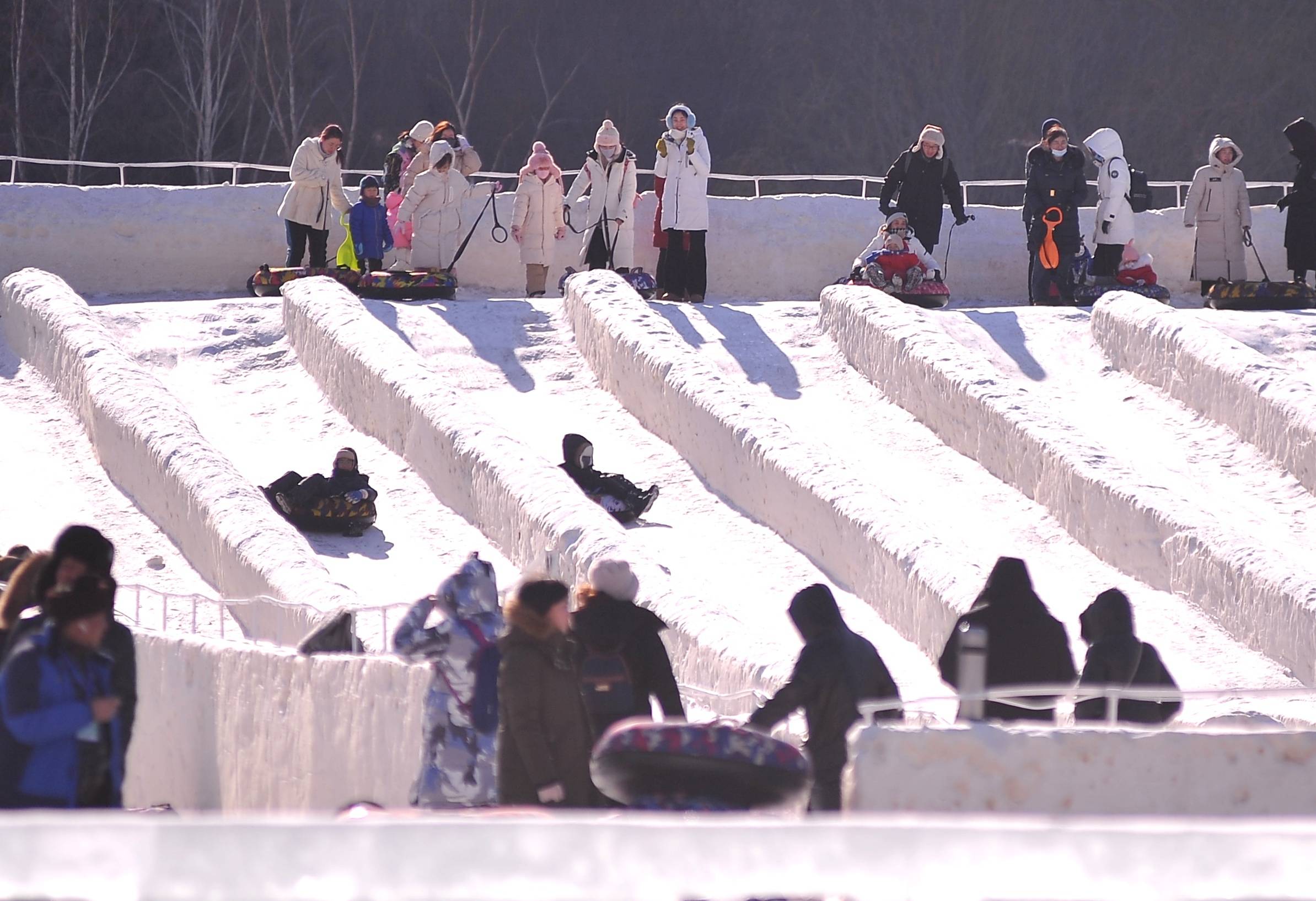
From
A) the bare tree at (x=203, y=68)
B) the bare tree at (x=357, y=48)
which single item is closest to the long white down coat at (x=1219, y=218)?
the bare tree at (x=357, y=48)

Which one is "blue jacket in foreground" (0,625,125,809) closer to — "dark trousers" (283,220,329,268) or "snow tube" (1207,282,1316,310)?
"dark trousers" (283,220,329,268)

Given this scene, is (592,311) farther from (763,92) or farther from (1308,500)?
(763,92)

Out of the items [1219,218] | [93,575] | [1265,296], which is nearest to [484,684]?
[93,575]

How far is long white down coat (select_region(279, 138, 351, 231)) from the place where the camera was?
48.7 feet

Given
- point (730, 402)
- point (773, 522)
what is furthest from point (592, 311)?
point (773, 522)

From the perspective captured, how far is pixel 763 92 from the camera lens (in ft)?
91.9

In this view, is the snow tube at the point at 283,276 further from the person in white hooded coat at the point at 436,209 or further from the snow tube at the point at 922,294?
the snow tube at the point at 922,294

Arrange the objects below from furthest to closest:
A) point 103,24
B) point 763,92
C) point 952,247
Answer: point 763,92 < point 103,24 < point 952,247

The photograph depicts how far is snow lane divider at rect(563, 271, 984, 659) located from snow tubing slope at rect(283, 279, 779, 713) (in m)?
0.86

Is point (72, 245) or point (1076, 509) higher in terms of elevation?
point (72, 245)

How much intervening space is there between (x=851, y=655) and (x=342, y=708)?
6.52 feet

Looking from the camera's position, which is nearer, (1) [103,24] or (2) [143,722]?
(2) [143,722]

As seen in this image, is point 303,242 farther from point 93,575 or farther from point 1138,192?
point 93,575

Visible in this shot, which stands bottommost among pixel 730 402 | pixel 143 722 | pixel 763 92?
pixel 143 722
